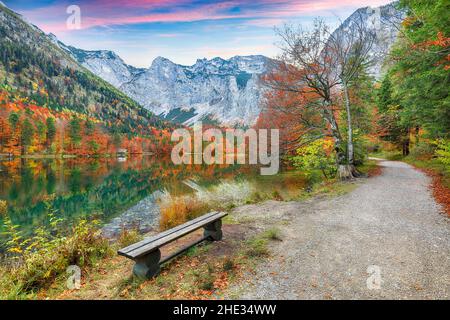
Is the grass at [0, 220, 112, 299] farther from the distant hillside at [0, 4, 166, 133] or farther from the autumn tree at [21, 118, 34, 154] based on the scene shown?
the distant hillside at [0, 4, 166, 133]

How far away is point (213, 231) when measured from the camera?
5586 mm

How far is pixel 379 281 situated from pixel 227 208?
7.18 metres

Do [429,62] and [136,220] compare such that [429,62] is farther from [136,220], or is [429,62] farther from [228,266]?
[136,220]

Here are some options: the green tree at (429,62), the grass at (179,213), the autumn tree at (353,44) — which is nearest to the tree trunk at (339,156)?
the autumn tree at (353,44)

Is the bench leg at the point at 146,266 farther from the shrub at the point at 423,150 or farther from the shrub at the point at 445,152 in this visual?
the shrub at the point at 423,150

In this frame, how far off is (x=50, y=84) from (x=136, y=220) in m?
196

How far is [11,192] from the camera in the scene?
61.5ft

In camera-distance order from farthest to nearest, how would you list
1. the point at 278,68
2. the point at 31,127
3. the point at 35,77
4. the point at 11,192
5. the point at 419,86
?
the point at 35,77 < the point at 31,127 < the point at 11,192 < the point at 278,68 < the point at 419,86

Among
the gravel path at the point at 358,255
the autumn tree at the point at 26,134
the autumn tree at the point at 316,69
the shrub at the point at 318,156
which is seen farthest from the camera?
the autumn tree at the point at 26,134

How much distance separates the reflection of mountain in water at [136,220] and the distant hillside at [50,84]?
142818mm

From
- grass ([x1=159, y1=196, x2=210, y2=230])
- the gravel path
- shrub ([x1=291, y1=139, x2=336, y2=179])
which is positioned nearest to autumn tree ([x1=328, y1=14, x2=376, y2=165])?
shrub ([x1=291, y1=139, x2=336, y2=179])

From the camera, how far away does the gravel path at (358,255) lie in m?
3.51
